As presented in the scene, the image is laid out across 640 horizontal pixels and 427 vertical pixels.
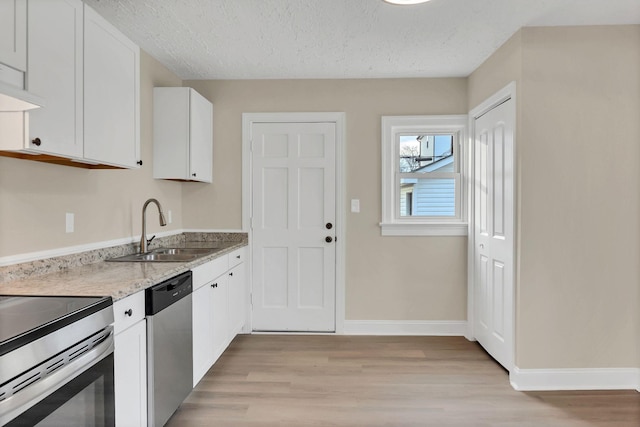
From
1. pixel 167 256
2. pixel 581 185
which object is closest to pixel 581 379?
pixel 581 185

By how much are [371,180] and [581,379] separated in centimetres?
217

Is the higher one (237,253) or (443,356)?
(237,253)

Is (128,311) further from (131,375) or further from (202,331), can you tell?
(202,331)

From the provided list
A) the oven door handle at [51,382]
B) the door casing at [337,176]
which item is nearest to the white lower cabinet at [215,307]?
the door casing at [337,176]

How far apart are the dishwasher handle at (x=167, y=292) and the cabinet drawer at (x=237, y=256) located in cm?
91

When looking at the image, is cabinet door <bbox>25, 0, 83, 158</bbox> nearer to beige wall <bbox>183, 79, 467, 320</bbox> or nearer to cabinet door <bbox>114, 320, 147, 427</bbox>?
cabinet door <bbox>114, 320, 147, 427</bbox>

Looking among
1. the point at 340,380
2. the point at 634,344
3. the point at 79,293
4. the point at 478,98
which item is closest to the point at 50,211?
the point at 79,293

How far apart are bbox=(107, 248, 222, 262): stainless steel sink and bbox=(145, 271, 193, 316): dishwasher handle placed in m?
0.23

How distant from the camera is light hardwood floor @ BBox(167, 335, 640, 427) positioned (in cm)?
237

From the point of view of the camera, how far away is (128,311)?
1749 mm

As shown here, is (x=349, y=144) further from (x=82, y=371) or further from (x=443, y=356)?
(x=82, y=371)

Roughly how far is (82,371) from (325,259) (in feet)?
8.46

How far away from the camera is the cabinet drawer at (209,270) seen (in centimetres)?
252

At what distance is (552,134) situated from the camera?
106 inches
